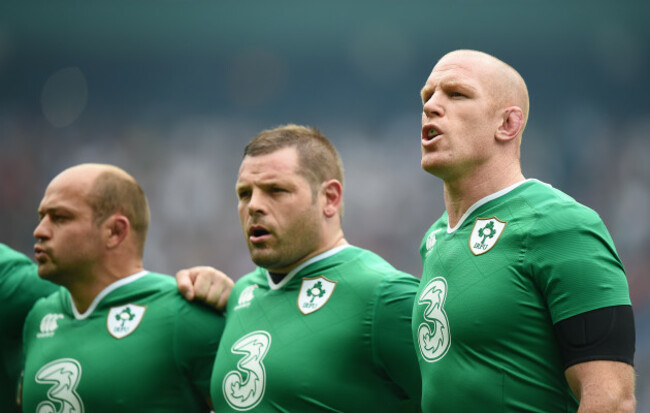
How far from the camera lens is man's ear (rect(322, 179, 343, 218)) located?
354 cm

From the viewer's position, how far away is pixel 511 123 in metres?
2.78

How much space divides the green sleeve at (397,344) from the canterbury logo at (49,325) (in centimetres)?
163

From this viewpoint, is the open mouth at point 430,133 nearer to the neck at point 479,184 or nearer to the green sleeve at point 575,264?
the neck at point 479,184

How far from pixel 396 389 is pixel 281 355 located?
46 centimetres

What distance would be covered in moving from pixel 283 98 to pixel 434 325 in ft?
30.6

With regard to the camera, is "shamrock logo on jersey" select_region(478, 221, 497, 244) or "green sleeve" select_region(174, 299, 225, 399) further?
"green sleeve" select_region(174, 299, 225, 399)

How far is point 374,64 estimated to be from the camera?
1152 cm

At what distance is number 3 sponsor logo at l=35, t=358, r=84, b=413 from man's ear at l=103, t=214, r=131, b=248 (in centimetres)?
60

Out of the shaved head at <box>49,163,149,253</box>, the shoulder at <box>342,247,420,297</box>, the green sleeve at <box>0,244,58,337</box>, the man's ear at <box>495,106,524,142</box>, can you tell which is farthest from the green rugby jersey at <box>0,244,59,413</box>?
the man's ear at <box>495,106,524,142</box>

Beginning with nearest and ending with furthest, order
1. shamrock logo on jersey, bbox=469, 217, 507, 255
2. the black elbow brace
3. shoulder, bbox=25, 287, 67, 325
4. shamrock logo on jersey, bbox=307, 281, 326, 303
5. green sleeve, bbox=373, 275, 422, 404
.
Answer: the black elbow brace → shamrock logo on jersey, bbox=469, 217, 507, 255 → green sleeve, bbox=373, 275, 422, 404 → shamrock logo on jersey, bbox=307, 281, 326, 303 → shoulder, bbox=25, 287, 67, 325

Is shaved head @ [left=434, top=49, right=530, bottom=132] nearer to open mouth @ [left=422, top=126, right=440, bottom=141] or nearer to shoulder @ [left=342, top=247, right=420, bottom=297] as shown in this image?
open mouth @ [left=422, top=126, right=440, bottom=141]

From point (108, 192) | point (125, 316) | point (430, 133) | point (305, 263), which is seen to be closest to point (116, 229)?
point (108, 192)

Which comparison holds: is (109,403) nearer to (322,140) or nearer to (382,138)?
(322,140)

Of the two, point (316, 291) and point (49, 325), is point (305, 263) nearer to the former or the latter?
point (316, 291)
